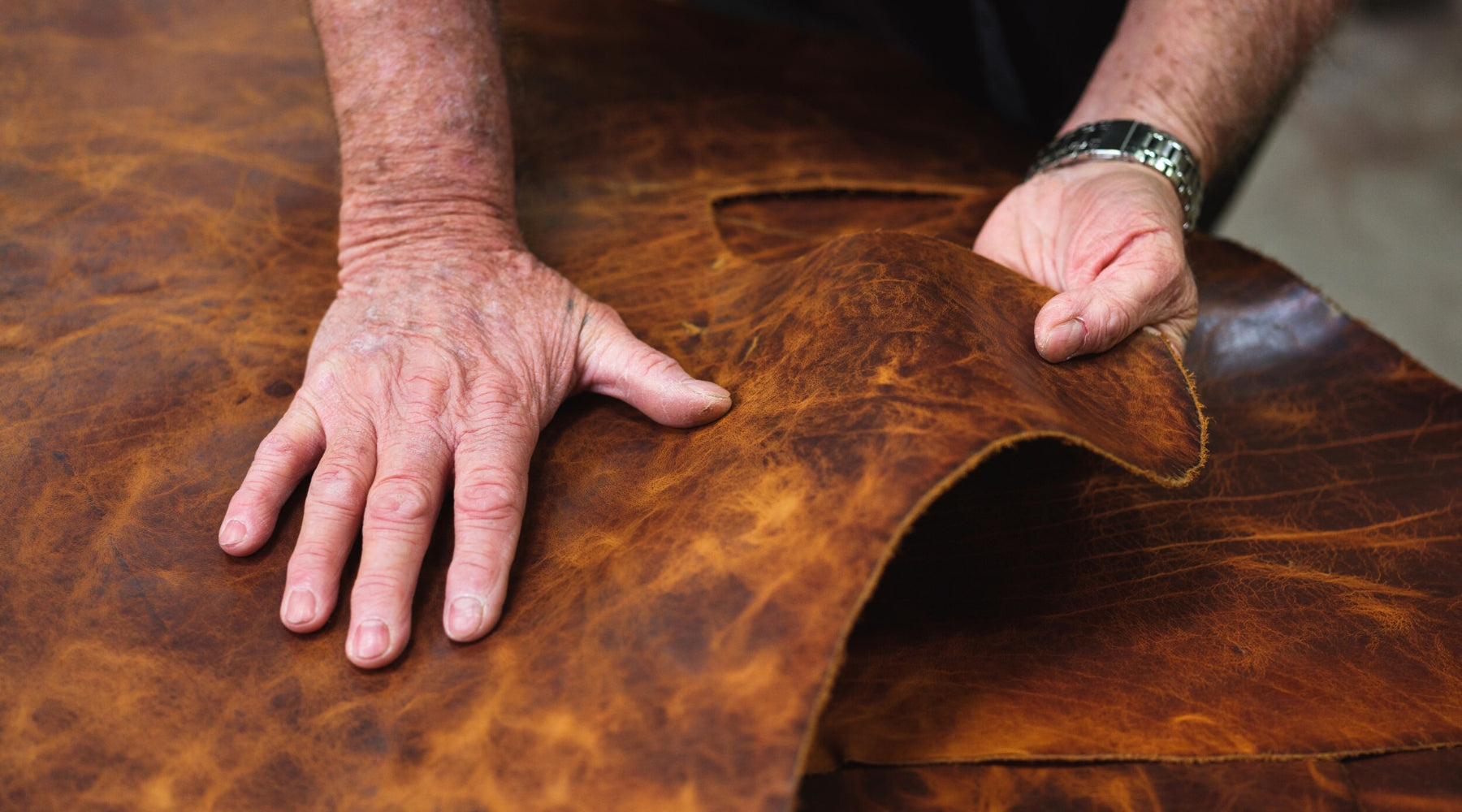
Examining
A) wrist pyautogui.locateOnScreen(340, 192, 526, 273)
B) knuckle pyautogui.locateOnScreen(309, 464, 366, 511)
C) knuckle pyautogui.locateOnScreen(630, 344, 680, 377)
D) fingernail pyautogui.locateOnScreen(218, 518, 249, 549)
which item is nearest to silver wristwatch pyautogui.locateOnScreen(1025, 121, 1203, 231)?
knuckle pyautogui.locateOnScreen(630, 344, 680, 377)

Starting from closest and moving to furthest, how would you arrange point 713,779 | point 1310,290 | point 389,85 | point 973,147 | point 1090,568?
point 713,779 < point 1090,568 < point 389,85 < point 1310,290 < point 973,147

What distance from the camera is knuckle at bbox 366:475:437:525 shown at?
2.70 feet

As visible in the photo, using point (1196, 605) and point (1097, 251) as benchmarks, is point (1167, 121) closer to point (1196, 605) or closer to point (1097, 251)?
point (1097, 251)

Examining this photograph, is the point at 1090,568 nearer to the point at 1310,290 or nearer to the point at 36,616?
the point at 1310,290

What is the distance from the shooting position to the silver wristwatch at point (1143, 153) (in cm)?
120

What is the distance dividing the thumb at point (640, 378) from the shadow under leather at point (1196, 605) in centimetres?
25

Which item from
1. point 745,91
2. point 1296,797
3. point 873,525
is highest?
point 873,525

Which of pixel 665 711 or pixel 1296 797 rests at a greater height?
pixel 665 711

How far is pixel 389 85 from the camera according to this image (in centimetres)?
112

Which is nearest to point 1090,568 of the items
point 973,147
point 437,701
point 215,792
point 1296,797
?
point 1296,797

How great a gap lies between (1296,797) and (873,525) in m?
0.45

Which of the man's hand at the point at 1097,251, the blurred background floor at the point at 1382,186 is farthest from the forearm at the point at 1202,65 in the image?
the blurred background floor at the point at 1382,186

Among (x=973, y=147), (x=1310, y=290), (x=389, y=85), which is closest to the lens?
(x=389, y=85)

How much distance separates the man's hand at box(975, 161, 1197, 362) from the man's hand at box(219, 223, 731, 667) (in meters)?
0.36
